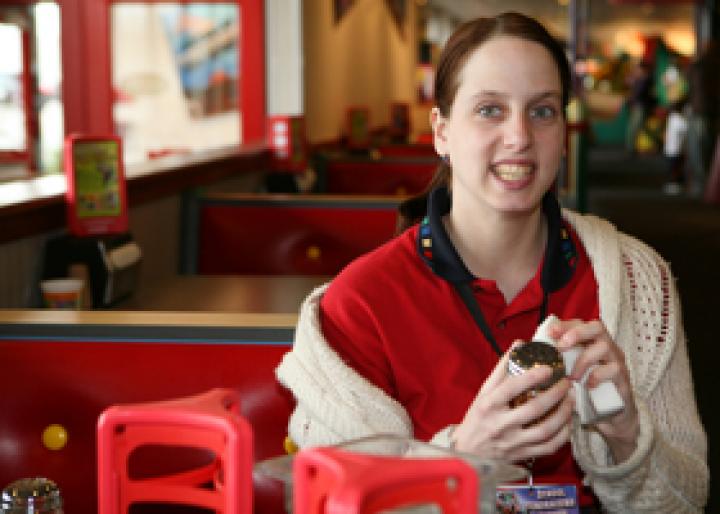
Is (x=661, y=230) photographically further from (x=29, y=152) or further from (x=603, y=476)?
(x=603, y=476)

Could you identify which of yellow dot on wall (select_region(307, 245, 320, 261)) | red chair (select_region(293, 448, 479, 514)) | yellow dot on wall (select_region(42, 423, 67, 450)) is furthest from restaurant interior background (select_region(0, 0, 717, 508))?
red chair (select_region(293, 448, 479, 514))

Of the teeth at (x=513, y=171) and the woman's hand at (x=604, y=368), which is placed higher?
the teeth at (x=513, y=171)

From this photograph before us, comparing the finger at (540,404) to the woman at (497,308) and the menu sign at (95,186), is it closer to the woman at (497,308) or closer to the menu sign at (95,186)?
the woman at (497,308)

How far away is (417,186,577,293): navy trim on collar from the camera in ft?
5.15

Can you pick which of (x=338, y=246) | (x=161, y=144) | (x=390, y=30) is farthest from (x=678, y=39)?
(x=338, y=246)

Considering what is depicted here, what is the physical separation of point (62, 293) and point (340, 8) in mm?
5692

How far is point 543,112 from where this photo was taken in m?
1.53

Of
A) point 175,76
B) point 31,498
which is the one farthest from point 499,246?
point 175,76

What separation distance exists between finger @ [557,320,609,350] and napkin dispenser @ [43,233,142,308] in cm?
161

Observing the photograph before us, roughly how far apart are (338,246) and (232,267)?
14.9 inches

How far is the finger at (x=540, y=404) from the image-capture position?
1161mm

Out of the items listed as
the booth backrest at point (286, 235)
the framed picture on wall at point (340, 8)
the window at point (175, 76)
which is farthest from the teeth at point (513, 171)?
the framed picture on wall at point (340, 8)

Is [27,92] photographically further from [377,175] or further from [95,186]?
[95,186]

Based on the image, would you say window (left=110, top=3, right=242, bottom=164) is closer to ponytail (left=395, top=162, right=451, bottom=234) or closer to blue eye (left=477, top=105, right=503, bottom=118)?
ponytail (left=395, top=162, right=451, bottom=234)
